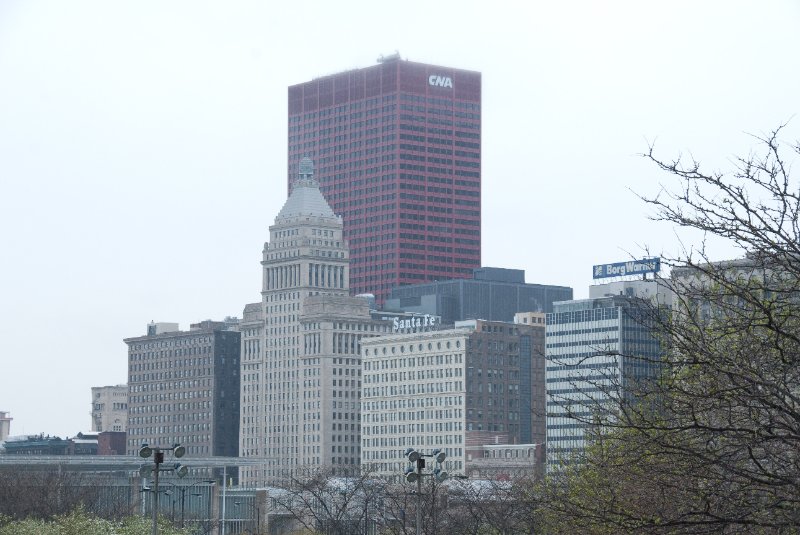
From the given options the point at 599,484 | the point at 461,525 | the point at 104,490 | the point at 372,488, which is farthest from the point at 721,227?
the point at 104,490

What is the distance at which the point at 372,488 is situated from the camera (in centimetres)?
17638

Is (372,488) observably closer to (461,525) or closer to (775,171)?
(461,525)

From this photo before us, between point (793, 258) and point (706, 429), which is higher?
point (793, 258)

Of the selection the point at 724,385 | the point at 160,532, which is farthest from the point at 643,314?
the point at 160,532

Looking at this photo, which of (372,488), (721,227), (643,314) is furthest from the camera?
(372,488)

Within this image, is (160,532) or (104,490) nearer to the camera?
(160,532)

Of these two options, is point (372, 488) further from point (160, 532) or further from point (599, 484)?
point (599, 484)

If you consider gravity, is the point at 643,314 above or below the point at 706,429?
above

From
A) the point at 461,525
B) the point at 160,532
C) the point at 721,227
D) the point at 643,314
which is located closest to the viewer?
the point at 721,227

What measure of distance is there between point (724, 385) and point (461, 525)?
99082 millimetres

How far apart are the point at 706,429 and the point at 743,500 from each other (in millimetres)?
3206

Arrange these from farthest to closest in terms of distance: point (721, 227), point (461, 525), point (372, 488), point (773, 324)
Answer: point (372, 488)
point (461, 525)
point (721, 227)
point (773, 324)

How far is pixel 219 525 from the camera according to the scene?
180500 millimetres

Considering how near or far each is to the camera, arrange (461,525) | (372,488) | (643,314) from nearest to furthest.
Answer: (643,314) < (461,525) < (372,488)
